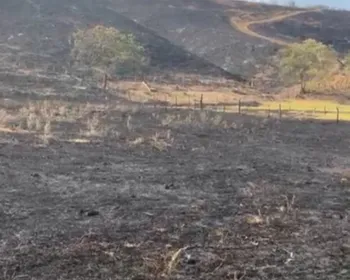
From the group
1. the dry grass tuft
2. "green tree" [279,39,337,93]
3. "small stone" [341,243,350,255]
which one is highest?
"green tree" [279,39,337,93]

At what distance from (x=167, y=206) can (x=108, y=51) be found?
164 feet

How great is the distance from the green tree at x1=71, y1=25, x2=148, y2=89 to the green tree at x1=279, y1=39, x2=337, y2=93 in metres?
14.8

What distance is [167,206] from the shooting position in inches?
529

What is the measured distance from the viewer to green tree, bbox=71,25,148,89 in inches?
2436

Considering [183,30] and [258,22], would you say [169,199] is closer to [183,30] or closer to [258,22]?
[183,30]

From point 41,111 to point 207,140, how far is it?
10309 millimetres

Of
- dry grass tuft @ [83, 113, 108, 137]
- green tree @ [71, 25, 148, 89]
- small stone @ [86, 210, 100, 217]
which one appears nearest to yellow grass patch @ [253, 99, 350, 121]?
green tree @ [71, 25, 148, 89]

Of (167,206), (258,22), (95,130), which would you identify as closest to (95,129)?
(95,130)

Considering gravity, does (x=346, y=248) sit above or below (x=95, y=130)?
below

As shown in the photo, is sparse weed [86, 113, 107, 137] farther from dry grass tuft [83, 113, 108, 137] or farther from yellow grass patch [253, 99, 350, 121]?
yellow grass patch [253, 99, 350, 121]

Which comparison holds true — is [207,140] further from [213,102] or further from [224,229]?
[213,102]

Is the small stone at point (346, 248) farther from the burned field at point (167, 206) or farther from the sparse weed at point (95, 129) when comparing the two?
the sparse weed at point (95, 129)

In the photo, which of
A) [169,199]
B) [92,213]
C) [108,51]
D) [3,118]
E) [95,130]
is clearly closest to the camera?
[92,213]

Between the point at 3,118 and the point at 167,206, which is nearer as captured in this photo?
the point at 167,206
